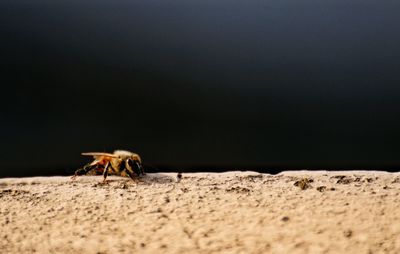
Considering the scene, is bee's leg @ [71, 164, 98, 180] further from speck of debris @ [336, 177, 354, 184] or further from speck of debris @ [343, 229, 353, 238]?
speck of debris @ [343, 229, 353, 238]

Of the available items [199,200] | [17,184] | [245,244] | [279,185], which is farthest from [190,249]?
[17,184]

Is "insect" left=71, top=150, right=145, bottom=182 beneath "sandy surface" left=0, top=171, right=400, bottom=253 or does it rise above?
above

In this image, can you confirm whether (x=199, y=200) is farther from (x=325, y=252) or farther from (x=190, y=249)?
(x=325, y=252)

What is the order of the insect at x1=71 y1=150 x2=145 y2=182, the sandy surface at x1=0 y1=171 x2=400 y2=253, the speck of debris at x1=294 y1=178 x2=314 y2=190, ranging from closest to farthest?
the sandy surface at x1=0 y1=171 x2=400 y2=253, the speck of debris at x1=294 y1=178 x2=314 y2=190, the insect at x1=71 y1=150 x2=145 y2=182

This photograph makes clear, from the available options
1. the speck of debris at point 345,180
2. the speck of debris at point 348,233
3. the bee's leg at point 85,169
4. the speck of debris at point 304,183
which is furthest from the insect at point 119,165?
the speck of debris at point 348,233

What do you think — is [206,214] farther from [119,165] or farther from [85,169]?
[85,169]

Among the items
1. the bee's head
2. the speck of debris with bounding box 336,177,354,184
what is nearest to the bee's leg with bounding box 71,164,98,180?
the bee's head

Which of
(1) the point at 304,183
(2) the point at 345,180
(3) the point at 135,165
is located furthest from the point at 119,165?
(2) the point at 345,180

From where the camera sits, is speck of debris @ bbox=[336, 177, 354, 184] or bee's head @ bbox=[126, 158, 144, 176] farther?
bee's head @ bbox=[126, 158, 144, 176]

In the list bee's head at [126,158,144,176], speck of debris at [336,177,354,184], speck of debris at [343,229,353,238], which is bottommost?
speck of debris at [343,229,353,238]
